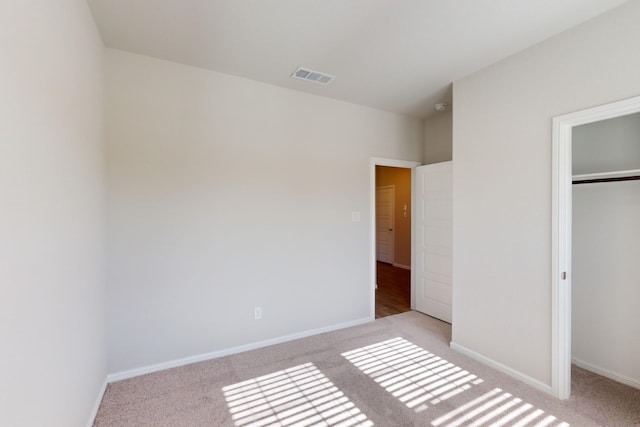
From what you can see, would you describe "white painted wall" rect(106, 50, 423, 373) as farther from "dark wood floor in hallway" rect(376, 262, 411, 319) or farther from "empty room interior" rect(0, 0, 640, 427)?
"dark wood floor in hallway" rect(376, 262, 411, 319)

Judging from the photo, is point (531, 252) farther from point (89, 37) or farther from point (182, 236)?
point (89, 37)

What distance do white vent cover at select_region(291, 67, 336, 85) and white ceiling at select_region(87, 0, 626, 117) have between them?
71 mm

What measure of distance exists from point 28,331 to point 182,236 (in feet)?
5.26

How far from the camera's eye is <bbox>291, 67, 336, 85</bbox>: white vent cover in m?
2.82

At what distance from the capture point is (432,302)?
3.88 meters

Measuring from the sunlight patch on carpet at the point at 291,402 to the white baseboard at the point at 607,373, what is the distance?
2094mm

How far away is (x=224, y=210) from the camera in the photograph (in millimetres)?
2852

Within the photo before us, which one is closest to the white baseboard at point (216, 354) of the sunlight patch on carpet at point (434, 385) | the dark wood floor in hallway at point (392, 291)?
the sunlight patch on carpet at point (434, 385)

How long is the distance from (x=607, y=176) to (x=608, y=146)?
36 centimetres

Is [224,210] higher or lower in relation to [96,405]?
higher

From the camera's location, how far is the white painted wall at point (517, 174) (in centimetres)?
203

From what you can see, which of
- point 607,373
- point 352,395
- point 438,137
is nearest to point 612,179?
point 607,373

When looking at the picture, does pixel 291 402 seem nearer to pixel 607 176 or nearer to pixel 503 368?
pixel 503 368

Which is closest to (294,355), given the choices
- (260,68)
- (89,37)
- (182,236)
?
(182,236)
